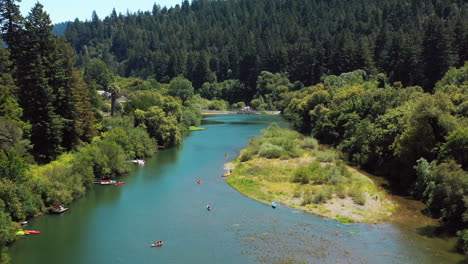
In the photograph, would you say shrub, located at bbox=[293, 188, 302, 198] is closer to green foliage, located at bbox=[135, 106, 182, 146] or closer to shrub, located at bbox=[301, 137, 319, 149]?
shrub, located at bbox=[301, 137, 319, 149]

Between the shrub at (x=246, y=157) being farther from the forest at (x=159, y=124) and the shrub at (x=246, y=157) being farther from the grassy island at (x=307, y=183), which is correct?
the forest at (x=159, y=124)

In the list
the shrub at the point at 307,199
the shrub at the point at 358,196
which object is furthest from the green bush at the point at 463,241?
the shrub at the point at 307,199

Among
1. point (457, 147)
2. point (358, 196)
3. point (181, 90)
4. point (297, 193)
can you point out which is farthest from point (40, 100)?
point (181, 90)

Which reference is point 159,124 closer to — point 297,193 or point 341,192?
point 297,193

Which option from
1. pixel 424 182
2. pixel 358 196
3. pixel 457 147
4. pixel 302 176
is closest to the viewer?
pixel 457 147

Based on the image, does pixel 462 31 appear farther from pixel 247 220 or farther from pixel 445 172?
pixel 247 220

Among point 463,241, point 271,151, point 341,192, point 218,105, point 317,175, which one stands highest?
point 218,105

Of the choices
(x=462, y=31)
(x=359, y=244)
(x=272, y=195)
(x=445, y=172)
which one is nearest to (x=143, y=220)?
(x=272, y=195)

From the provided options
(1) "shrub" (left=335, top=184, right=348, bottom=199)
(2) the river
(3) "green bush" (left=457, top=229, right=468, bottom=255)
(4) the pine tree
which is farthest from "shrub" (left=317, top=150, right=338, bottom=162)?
(4) the pine tree
